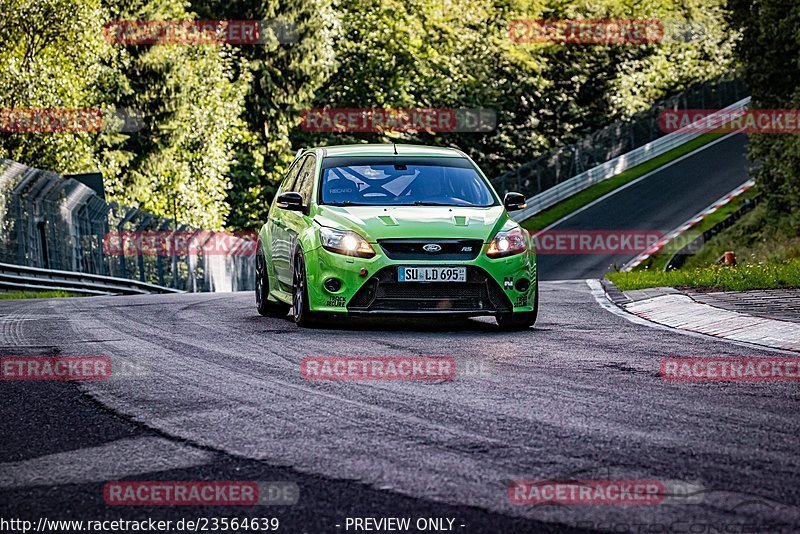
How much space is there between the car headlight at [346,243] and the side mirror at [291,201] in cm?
89

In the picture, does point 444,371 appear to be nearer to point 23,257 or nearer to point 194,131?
point 23,257

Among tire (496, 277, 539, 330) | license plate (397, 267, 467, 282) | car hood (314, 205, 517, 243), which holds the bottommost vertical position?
tire (496, 277, 539, 330)

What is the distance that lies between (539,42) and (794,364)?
58.6 metres

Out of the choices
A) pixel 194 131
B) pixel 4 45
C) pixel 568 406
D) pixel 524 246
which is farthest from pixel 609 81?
pixel 568 406

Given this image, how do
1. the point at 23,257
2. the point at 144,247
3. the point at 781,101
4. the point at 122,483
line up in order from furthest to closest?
the point at 144,247, the point at 781,101, the point at 23,257, the point at 122,483

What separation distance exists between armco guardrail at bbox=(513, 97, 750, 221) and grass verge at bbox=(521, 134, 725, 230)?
29 centimetres

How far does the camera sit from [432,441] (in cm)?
624

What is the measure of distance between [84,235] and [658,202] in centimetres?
2630

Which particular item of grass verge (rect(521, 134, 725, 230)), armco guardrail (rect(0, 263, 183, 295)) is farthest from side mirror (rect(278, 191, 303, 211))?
grass verge (rect(521, 134, 725, 230))
